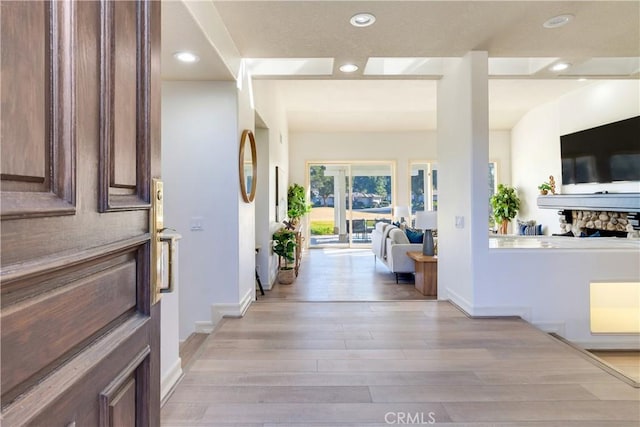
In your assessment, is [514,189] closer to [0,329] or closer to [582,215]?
[582,215]

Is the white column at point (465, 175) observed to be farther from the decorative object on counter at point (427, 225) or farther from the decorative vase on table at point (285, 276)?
the decorative vase on table at point (285, 276)

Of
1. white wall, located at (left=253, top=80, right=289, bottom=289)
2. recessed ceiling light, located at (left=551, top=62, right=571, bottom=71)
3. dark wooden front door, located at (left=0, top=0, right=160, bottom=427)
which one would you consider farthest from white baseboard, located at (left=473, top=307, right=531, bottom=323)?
dark wooden front door, located at (left=0, top=0, right=160, bottom=427)

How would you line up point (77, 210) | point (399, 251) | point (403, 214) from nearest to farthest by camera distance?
point (77, 210) < point (399, 251) < point (403, 214)

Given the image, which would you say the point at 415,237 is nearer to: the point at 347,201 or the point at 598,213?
the point at 598,213

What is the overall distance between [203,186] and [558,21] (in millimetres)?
3279

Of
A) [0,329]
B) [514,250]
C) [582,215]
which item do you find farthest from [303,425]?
[582,215]

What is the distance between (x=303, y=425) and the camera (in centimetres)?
176

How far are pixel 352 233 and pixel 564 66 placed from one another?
258 inches


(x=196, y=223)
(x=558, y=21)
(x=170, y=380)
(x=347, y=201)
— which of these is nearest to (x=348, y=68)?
(x=558, y=21)

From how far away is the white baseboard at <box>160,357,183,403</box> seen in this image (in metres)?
1.97

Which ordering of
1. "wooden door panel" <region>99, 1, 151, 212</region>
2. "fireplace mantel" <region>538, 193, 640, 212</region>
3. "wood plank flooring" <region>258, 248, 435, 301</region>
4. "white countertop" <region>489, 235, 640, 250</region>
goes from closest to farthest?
"wooden door panel" <region>99, 1, 151, 212</region>
"white countertop" <region>489, 235, 640, 250</region>
"wood plank flooring" <region>258, 248, 435, 301</region>
"fireplace mantel" <region>538, 193, 640, 212</region>

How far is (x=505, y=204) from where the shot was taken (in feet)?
29.5

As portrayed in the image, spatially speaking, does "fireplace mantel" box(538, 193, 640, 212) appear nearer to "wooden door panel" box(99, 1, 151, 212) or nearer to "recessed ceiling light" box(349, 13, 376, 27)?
"recessed ceiling light" box(349, 13, 376, 27)

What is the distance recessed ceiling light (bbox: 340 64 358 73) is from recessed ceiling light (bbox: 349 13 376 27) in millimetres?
787
